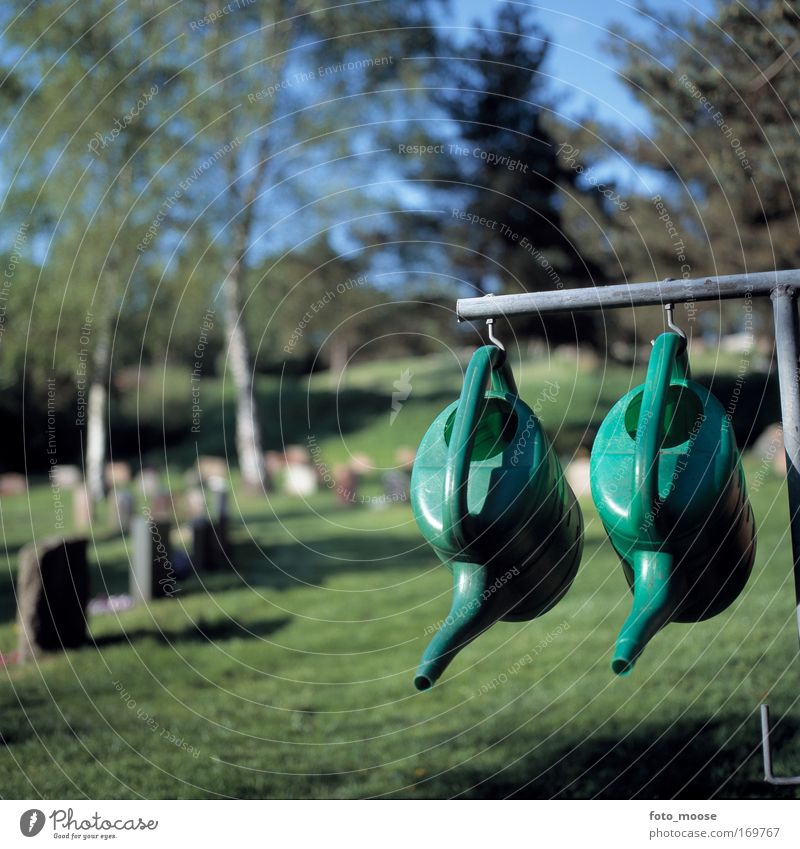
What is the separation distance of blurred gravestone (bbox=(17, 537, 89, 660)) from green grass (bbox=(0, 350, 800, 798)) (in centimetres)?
8

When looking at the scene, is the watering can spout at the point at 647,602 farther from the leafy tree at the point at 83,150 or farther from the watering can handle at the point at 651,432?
the leafy tree at the point at 83,150

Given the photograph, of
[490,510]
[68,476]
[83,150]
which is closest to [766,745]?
[490,510]

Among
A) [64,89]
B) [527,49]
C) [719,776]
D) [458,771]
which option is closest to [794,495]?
[719,776]

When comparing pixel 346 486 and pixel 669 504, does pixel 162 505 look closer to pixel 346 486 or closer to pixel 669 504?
pixel 346 486

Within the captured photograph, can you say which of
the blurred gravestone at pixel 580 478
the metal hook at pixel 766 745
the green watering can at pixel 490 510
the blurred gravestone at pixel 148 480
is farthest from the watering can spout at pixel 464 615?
the blurred gravestone at pixel 148 480

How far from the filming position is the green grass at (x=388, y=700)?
1.97 metres

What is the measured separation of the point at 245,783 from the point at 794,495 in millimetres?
1481

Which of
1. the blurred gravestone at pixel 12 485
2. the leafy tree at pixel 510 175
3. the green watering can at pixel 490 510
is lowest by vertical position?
the green watering can at pixel 490 510

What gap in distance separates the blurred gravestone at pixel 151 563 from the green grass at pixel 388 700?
0.31 ft

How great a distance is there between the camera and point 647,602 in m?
0.79

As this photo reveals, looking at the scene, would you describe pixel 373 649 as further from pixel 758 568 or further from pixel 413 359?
pixel 413 359

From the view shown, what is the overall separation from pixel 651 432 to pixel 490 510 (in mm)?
150

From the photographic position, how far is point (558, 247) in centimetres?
638
